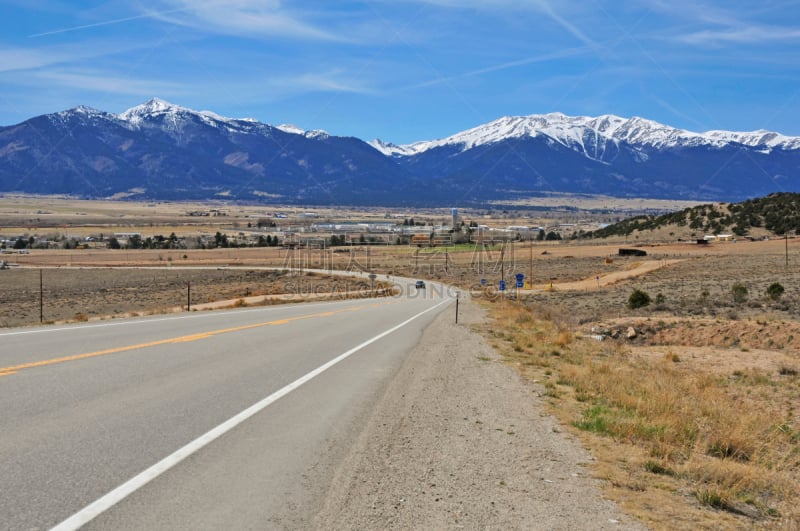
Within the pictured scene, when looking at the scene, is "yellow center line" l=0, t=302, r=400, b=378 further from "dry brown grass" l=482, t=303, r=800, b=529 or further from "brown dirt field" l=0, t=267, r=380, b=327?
"brown dirt field" l=0, t=267, r=380, b=327

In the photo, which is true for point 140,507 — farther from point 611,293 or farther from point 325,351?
point 611,293

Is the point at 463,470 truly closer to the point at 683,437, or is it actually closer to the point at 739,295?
the point at 683,437

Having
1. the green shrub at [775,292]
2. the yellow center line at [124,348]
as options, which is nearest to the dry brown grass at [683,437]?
the yellow center line at [124,348]

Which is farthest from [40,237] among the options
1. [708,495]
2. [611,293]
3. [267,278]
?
[708,495]

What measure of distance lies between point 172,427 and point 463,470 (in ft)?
10.3

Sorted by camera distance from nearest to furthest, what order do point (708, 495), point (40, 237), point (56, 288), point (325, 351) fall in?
point (708, 495) < point (325, 351) < point (56, 288) < point (40, 237)

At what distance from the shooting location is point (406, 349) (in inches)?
659

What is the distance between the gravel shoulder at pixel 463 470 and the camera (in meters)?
5.50

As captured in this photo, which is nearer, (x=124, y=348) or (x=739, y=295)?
(x=124, y=348)

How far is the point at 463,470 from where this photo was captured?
22.1ft

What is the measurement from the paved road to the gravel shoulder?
0.33m

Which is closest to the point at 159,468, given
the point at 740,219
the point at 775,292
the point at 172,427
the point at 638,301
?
the point at 172,427

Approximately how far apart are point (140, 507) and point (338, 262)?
10328cm

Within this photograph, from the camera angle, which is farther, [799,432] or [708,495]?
[799,432]
